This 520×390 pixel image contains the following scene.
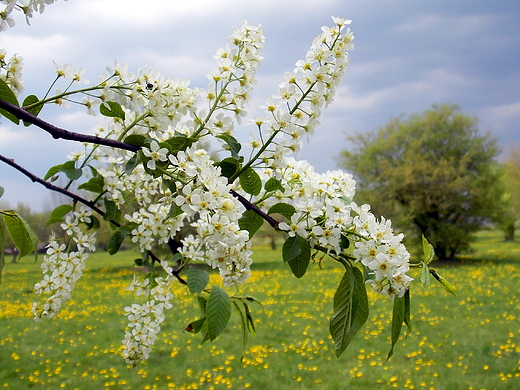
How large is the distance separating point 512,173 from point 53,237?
24.9 m

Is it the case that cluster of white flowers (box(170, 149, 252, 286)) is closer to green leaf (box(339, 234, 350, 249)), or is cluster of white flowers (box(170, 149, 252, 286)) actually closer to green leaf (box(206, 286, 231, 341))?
green leaf (box(206, 286, 231, 341))

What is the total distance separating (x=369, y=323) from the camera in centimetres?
635

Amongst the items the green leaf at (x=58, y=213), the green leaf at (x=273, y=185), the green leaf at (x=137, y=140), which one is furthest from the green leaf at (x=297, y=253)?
the green leaf at (x=58, y=213)

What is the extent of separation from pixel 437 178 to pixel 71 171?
14.0 m

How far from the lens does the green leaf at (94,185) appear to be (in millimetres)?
1142

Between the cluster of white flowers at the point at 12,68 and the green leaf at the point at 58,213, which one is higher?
the cluster of white flowers at the point at 12,68

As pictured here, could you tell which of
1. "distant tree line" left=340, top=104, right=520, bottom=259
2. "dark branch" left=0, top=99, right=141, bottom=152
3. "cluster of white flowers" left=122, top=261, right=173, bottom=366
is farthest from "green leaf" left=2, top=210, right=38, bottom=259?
"distant tree line" left=340, top=104, right=520, bottom=259

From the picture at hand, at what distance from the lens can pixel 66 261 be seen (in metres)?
1.37

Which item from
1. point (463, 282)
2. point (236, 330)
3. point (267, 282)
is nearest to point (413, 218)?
point (463, 282)

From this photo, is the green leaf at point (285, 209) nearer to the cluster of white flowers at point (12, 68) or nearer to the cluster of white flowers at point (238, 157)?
the cluster of white flowers at point (238, 157)

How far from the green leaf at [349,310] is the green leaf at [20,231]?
0.57 m

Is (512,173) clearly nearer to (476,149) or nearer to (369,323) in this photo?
(476,149)

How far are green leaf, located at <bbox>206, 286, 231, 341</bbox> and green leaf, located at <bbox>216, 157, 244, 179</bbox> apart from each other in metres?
0.22

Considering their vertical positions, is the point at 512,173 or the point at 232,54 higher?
the point at 512,173
